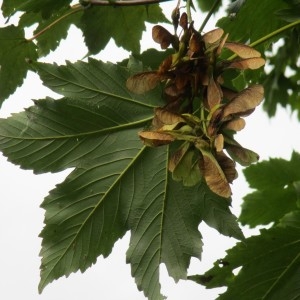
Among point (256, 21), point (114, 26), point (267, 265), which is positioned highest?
point (114, 26)

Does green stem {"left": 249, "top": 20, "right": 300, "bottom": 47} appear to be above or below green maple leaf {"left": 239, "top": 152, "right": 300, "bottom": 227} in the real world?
above

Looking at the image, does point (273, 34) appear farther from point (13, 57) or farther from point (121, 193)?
point (13, 57)

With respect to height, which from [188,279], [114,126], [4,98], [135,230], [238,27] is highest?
[4,98]

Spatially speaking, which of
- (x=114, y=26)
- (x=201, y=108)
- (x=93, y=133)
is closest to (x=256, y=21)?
(x=114, y=26)

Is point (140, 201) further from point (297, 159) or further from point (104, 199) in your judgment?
point (297, 159)

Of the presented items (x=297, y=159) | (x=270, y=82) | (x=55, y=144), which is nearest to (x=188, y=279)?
(x=55, y=144)

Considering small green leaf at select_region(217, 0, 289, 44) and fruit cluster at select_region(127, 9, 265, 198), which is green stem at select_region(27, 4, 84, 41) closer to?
small green leaf at select_region(217, 0, 289, 44)

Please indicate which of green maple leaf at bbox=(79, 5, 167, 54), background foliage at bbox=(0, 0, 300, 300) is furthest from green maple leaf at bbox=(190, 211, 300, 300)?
green maple leaf at bbox=(79, 5, 167, 54)
